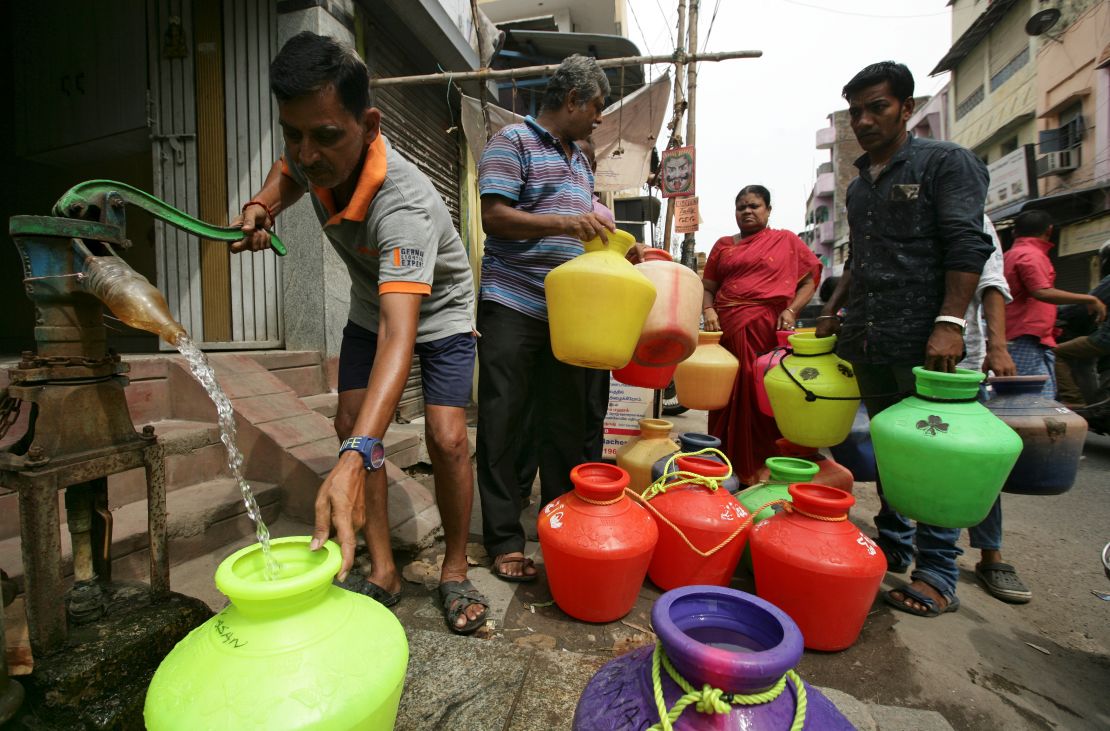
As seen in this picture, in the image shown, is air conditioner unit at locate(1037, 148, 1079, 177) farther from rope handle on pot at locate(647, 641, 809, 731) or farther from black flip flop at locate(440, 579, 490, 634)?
rope handle on pot at locate(647, 641, 809, 731)

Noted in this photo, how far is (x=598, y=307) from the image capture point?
6.34ft

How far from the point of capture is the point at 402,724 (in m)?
1.25

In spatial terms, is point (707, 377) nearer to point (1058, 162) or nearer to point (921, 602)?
point (921, 602)

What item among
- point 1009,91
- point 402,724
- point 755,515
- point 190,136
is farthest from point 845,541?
point 1009,91

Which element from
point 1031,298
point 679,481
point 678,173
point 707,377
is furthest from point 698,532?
point 678,173

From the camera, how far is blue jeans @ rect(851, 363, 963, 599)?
87.8 inches

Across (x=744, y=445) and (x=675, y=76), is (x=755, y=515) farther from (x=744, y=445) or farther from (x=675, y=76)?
(x=675, y=76)

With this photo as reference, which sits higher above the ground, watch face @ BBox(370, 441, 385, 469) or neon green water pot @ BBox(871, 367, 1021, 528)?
watch face @ BBox(370, 441, 385, 469)

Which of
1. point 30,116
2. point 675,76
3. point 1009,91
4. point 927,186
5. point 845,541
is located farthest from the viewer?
point 1009,91

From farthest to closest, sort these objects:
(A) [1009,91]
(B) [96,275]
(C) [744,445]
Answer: (A) [1009,91], (C) [744,445], (B) [96,275]

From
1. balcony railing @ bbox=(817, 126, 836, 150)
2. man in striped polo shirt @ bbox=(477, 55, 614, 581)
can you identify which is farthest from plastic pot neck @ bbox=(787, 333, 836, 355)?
balcony railing @ bbox=(817, 126, 836, 150)

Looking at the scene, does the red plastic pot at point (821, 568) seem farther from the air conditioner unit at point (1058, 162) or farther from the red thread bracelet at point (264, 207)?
the air conditioner unit at point (1058, 162)

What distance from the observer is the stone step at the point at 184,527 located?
1.83 m

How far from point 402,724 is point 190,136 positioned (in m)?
4.47
